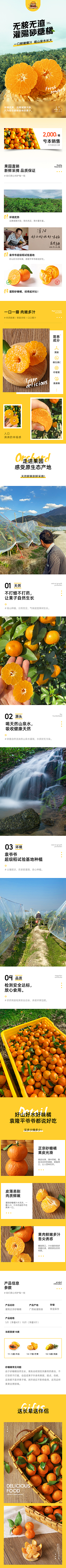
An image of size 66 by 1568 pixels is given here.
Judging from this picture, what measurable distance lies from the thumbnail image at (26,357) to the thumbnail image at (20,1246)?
252 centimetres

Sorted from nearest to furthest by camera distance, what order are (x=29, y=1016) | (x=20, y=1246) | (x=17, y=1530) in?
(x=17, y=1530) < (x=20, y=1246) < (x=29, y=1016)

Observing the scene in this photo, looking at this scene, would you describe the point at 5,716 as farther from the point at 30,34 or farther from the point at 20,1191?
the point at 30,34

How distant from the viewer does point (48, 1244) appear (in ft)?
8.03

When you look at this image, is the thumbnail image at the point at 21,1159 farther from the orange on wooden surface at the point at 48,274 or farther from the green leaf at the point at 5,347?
the orange on wooden surface at the point at 48,274

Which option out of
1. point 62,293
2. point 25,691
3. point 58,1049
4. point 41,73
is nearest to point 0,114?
point 41,73

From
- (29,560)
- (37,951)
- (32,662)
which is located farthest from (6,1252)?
(29,560)

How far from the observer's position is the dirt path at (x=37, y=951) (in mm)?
2561

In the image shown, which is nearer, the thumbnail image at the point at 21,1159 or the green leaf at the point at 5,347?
the thumbnail image at the point at 21,1159

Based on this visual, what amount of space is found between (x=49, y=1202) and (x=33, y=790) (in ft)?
4.03

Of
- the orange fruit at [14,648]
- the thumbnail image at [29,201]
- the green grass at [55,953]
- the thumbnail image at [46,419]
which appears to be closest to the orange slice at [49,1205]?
the green grass at [55,953]

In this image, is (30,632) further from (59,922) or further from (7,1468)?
(7,1468)

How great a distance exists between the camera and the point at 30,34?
2.50 m

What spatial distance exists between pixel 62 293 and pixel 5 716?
132cm

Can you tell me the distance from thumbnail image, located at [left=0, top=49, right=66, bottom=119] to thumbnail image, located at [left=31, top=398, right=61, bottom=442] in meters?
0.50
